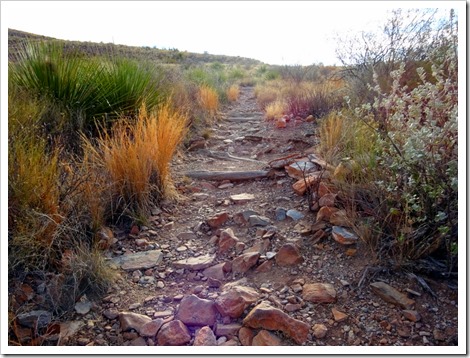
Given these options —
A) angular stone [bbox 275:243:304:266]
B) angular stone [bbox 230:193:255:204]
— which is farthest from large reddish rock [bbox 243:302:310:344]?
angular stone [bbox 230:193:255:204]

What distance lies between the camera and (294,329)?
6.19ft

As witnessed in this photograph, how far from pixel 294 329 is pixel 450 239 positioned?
963 millimetres

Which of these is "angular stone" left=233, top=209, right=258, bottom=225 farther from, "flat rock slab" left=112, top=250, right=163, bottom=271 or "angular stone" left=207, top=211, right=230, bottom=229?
"flat rock slab" left=112, top=250, right=163, bottom=271

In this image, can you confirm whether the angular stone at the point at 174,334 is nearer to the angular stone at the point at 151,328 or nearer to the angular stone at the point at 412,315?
the angular stone at the point at 151,328

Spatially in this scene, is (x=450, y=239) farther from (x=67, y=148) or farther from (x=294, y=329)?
(x=67, y=148)

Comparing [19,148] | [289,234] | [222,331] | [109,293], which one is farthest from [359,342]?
[19,148]

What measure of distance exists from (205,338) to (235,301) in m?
0.25

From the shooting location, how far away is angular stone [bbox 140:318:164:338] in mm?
1968

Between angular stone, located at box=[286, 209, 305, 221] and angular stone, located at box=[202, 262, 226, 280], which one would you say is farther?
angular stone, located at box=[286, 209, 305, 221]

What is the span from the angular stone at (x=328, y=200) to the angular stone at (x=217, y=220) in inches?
30.0

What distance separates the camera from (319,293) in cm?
213

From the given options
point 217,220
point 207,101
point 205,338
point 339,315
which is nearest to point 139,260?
point 217,220

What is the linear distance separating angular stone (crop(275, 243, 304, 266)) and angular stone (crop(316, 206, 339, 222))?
1.38 feet

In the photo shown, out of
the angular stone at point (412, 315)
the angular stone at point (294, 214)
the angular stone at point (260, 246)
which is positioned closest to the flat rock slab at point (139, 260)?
the angular stone at point (260, 246)
